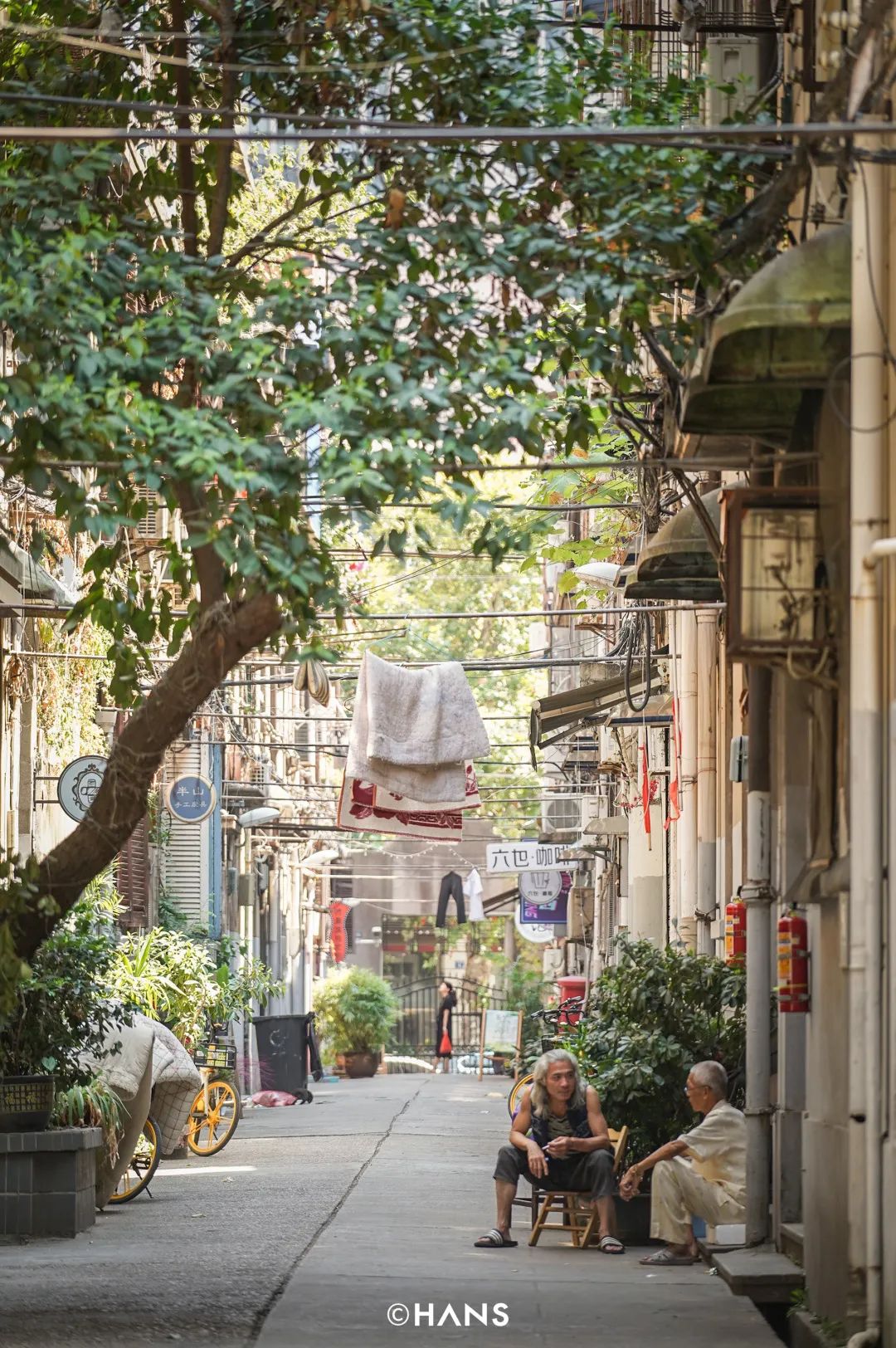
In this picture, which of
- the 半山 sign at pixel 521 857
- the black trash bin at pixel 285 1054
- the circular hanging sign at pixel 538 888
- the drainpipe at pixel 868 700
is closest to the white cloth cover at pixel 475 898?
the circular hanging sign at pixel 538 888

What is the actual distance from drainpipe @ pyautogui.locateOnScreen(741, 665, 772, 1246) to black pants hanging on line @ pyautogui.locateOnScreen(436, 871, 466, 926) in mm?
38116

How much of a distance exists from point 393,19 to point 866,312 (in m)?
3.31

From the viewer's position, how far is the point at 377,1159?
776 inches

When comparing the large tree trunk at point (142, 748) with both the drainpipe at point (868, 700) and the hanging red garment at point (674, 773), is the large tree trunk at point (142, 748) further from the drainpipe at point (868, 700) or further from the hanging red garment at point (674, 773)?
the hanging red garment at point (674, 773)

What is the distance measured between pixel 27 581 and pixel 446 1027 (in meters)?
35.9

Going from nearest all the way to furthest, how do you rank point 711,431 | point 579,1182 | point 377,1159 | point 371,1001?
point 711,431 → point 579,1182 → point 377,1159 → point 371,1001

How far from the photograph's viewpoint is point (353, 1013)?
44.9 m

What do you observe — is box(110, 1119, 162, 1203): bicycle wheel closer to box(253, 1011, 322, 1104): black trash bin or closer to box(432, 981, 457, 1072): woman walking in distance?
box(253, 1011, 322, 1104): black trash bin

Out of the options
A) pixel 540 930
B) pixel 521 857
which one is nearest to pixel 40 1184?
pixel 521 857

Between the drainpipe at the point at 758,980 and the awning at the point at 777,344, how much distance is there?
1.91 metres

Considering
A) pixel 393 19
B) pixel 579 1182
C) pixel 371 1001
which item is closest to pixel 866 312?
pixel 393 19

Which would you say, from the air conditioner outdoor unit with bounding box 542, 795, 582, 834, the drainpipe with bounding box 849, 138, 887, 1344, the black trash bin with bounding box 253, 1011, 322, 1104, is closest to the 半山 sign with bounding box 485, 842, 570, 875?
the air conditioner outdoor unit with bounding box 542, 795, 582, 834

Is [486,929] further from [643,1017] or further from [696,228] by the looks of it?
[696,228]

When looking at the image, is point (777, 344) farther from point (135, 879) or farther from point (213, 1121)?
point (135, 879)
